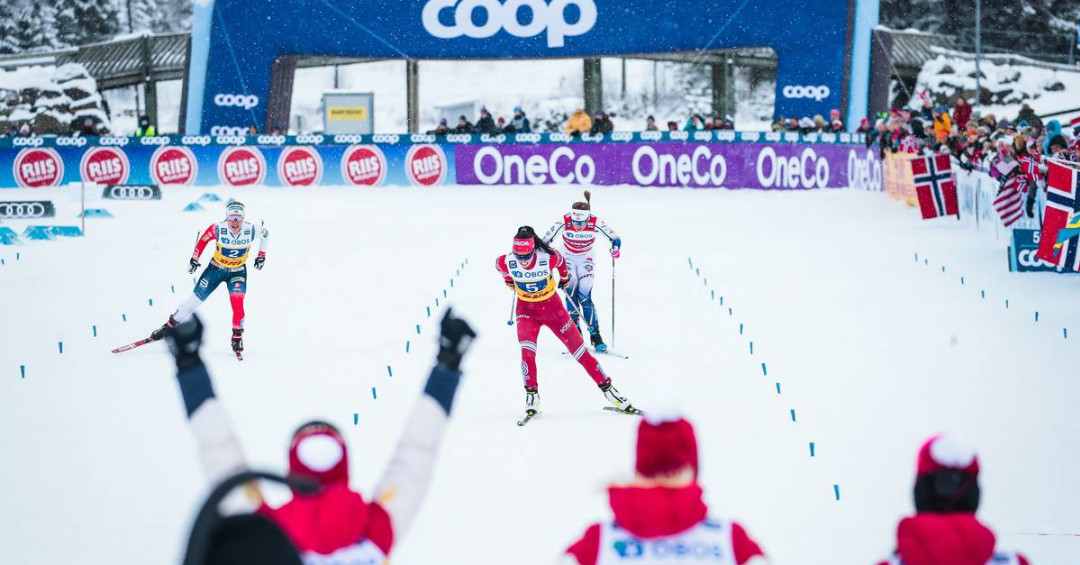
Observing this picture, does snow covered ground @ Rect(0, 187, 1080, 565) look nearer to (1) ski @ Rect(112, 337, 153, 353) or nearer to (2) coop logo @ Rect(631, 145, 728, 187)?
(1) ski @ Rect(112, 337, 153, 353)

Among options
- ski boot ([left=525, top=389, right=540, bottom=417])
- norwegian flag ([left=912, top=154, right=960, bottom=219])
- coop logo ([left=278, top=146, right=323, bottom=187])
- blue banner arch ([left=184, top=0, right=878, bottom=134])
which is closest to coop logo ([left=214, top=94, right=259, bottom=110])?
blue banner arch ([left=184, top=0, right=878, bottom=134])

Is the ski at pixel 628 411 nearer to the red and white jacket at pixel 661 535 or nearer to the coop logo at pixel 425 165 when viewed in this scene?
the red and white jacket at pixel 661 535

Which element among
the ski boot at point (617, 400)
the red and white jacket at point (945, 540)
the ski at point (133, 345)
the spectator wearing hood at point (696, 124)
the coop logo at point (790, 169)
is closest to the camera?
A: the red and white jacket at point (945, 540)

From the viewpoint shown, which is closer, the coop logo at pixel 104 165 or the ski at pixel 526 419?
the ski at pixel 526 419

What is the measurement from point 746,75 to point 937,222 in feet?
158

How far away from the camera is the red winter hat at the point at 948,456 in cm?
329

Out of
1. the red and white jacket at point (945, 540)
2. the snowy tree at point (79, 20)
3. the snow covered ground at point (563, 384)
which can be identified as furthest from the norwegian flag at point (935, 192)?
Result: the snowy tree at point (79, 20)

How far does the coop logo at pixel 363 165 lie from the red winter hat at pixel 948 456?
2802 centimetres

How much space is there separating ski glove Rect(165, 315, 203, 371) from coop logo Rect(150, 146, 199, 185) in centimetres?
2840

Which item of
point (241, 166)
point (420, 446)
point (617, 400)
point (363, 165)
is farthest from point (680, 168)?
point (420, 446)

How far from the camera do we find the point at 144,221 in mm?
25000

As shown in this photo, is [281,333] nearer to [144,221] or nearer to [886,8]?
[144,221]

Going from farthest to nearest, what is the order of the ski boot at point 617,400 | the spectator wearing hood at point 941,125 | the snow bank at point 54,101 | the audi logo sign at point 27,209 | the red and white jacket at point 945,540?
the snow bank at point 54,101
the spectator wearing hood at point 941,125
the audi logo sign at point 27,209
the ski boot at point 617,400
the red and white jacket at point 945,540

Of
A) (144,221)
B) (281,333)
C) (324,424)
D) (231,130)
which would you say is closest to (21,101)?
(231,130)
